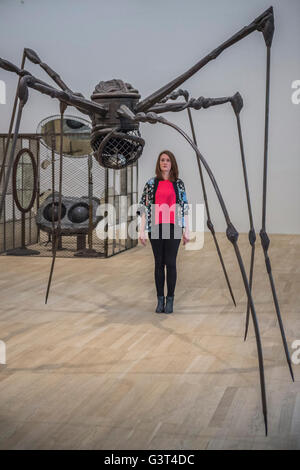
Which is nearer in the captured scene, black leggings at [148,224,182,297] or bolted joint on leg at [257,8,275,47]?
bolted joint on leg at [257,8,275,47]

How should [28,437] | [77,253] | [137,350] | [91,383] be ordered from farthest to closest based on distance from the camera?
[77,253] → [137,350] → [91,383] → [28,437]

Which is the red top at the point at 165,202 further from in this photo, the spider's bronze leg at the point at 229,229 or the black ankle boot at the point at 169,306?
the spider's bronze leg at the point at 229,229

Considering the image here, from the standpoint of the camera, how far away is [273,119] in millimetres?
10164

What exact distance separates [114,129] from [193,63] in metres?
7.58

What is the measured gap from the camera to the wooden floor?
2613 millimetres

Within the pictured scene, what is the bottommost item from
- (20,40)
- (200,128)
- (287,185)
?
(287,185)

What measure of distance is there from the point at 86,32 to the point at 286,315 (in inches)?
289

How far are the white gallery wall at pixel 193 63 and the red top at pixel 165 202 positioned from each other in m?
5.68

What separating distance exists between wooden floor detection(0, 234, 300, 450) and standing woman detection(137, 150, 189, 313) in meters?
0.45

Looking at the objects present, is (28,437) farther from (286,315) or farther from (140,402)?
(286,315)

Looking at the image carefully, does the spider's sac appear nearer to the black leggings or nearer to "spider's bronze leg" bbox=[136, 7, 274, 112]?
"spider's bronze leg" bbox=[136, 7, 274, 112]

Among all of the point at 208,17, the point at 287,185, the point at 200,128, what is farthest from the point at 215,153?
the point at 208,17

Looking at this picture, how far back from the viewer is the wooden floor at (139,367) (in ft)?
8.57

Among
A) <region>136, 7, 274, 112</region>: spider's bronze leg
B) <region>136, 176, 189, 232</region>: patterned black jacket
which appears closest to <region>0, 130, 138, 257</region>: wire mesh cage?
<region>136, 176, 189, 232</region>: patterned black jacket
